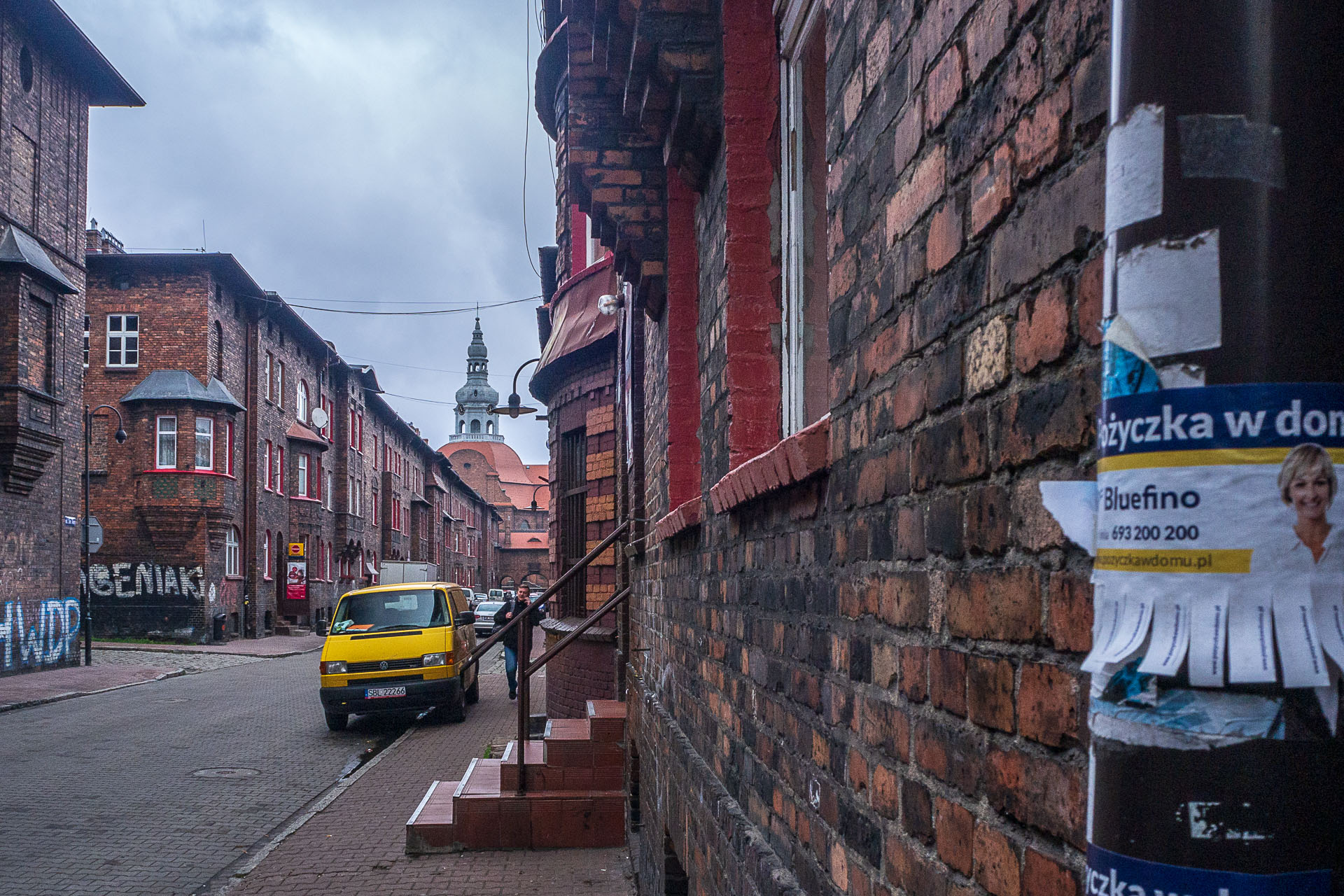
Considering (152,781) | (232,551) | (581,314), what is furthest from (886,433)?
(232,551)

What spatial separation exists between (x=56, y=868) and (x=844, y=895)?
740cm

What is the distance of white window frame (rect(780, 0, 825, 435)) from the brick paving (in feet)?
19.0

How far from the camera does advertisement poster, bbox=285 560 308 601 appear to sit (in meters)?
37.6

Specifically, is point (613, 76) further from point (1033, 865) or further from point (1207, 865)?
point (1207, 865)

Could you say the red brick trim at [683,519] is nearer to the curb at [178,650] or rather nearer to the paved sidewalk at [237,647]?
the paved sidewalk at [237,647]

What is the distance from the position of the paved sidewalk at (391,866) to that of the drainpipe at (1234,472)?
6.70 meters

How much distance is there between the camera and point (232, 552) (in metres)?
33.5

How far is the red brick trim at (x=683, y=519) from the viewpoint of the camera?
4090 millimetres

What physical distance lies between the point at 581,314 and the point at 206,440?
22.1 meters

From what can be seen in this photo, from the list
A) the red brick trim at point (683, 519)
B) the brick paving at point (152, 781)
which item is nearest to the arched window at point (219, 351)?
the brick paving at point (152, 781)

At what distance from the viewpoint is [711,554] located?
379 cm

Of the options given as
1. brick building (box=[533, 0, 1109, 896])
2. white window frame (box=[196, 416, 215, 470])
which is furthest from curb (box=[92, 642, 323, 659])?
brick building (box=[533, 0, 1109, 896])

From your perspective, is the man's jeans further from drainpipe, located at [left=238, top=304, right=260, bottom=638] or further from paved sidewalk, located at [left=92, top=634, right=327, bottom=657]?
drainpipe, located at [left=238, top=304, right=260, bottom=638]

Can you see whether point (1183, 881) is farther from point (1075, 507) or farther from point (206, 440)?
point (206, 440)
